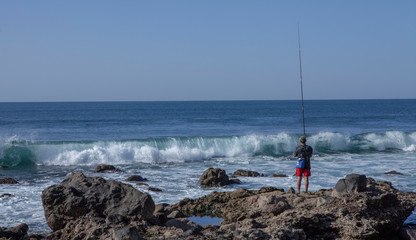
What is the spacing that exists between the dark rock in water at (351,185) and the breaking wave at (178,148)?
525 inches

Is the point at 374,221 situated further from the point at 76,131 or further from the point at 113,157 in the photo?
the point at 76,131

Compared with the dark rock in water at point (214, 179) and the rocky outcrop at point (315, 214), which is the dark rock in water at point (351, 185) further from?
the dark rock in water at point (214, 179)

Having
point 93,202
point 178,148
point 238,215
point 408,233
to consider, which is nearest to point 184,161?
point 178,148

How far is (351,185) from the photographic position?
7707 millimetres

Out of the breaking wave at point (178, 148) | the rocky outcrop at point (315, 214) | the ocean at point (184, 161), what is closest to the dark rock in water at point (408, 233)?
the rocky outcrop at point (315, 214)

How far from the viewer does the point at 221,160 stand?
2012 cm

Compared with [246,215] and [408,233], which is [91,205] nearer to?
[246,215]

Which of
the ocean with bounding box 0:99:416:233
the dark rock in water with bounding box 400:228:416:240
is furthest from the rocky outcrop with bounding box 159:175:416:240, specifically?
the ocean with bounding box 0:99:416:233

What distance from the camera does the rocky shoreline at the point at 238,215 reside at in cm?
625

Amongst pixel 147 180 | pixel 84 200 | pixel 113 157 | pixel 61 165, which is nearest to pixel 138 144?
pixel 113 157

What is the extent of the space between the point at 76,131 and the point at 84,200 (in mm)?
28479

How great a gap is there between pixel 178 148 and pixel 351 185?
15.1 meters

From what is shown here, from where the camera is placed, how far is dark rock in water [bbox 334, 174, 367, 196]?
7.68m

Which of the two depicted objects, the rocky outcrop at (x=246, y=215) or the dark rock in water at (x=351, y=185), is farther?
the dark rock in water at (x=351, y=185)
